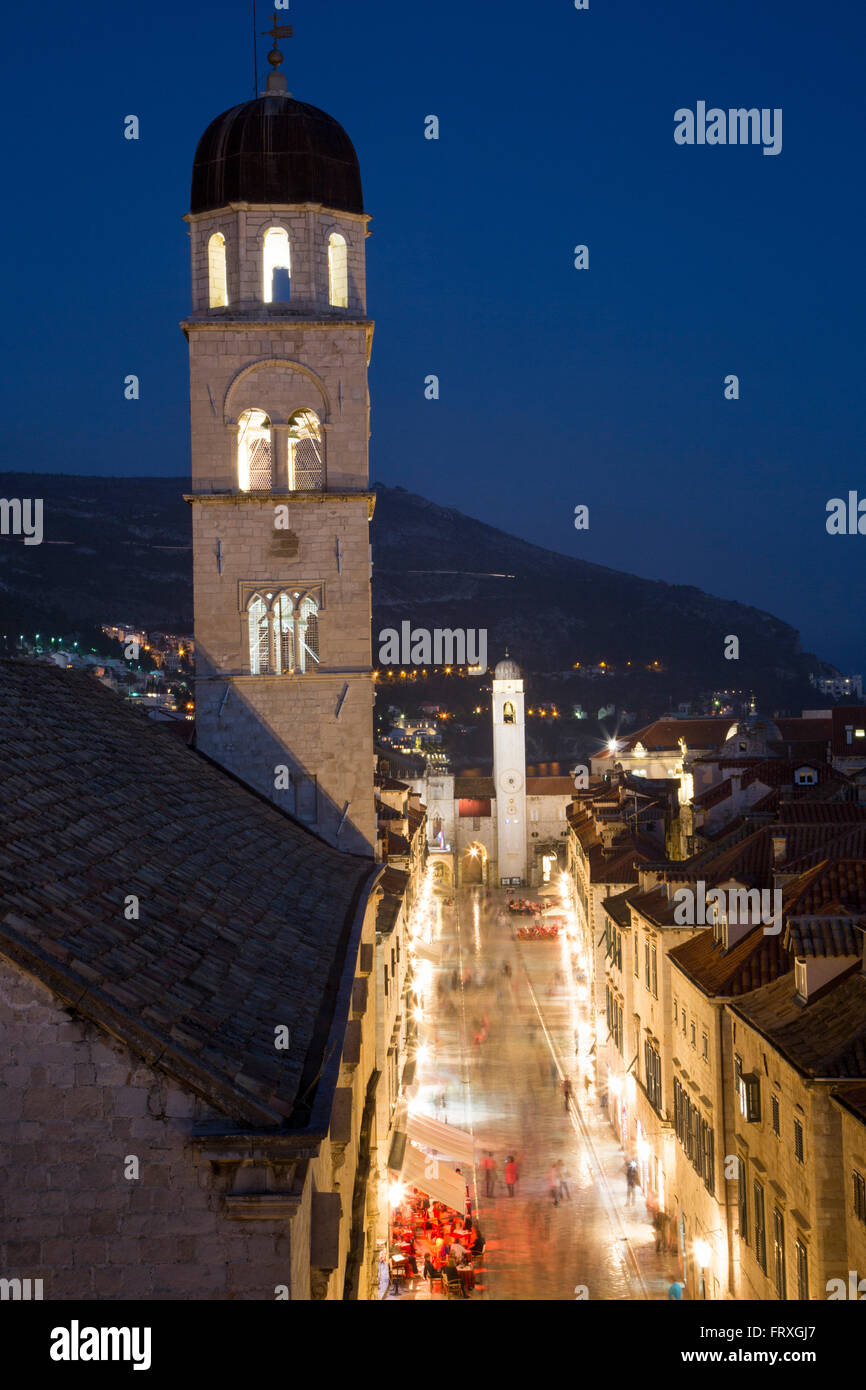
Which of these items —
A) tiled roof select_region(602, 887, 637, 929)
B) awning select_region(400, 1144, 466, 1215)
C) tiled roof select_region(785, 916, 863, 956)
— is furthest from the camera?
tiled roof select_region(602, 887, 637, 929)

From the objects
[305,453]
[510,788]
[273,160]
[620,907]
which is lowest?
[620,907]

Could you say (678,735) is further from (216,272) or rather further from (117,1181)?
(117,1181)

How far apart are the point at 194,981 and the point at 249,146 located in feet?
72.6

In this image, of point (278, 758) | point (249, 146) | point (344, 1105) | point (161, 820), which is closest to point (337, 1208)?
point (344, 1105)

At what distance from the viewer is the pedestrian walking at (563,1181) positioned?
125 ft

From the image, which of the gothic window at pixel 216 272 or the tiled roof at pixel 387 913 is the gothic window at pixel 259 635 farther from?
the gothic window at pixel 216 272

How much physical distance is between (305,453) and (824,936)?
14398mm

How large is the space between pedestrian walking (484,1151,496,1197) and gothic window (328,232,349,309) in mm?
25137

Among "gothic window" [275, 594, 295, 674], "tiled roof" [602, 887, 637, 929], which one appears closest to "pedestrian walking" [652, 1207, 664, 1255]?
"tiled roof" [602, 887, 637, 929]

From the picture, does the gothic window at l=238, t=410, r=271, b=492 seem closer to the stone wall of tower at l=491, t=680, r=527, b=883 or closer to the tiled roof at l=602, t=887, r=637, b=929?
the tiled roof at l=602, t=887, r=637, b=929

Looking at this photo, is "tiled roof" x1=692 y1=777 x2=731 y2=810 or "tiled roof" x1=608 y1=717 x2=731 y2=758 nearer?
"tiled roof" x1=692 y1=777 x2=731 y2=810

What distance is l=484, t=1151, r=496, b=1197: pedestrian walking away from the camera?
38331mm

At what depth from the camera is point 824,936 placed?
24328 millimetres

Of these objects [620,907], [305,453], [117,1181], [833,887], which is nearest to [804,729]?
[620,907]
